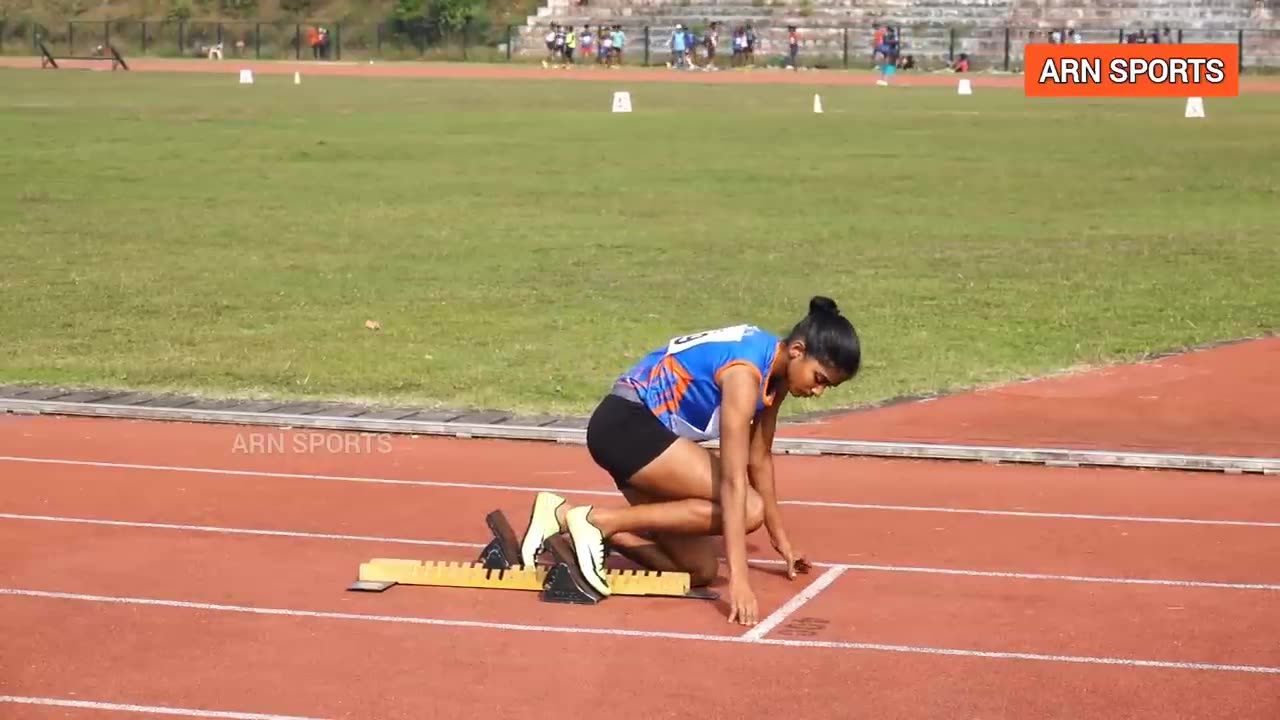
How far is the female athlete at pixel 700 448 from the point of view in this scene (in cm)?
747

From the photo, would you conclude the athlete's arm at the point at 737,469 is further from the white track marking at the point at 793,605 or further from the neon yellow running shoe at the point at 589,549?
the neon yellow running shoe at the point at 589,549

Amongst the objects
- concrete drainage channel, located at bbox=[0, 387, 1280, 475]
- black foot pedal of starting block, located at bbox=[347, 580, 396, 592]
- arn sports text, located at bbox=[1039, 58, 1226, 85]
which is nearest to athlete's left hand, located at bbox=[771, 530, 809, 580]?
black foot pedal of starting block, located at bbox=[347, 580, 396, 592]

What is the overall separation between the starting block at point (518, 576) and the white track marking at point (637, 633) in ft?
1.14

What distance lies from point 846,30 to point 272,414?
65.6 m

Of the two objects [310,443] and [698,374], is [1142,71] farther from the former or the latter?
[698,374]

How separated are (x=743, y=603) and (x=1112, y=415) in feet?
18.0

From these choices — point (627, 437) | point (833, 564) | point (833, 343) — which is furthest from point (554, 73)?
point (833, 343)

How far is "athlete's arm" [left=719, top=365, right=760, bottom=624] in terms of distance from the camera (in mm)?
7469

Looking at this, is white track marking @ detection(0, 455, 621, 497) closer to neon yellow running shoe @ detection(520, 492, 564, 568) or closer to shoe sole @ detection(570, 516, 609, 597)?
neon yellow running shoe @ detection(520, 492, 564, 568)

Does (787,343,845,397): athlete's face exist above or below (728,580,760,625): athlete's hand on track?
above

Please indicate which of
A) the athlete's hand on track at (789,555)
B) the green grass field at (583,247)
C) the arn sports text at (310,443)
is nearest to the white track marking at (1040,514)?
the athlete's hand on track at (789,555)

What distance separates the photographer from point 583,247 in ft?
68.9

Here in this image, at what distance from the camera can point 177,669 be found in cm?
696

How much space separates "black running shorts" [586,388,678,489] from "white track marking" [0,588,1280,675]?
2.64ft
